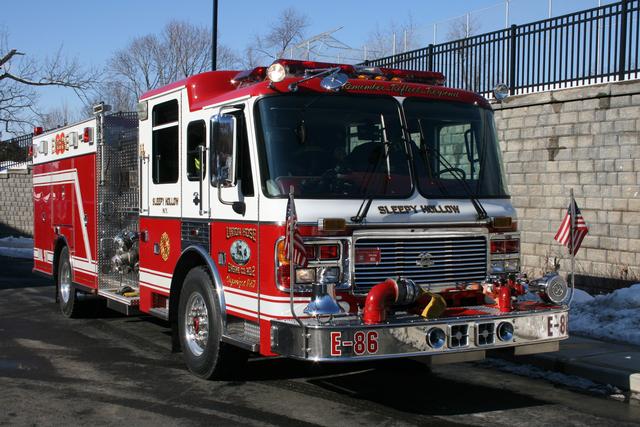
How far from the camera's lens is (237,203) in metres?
6.57

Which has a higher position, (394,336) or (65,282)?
(394,336)

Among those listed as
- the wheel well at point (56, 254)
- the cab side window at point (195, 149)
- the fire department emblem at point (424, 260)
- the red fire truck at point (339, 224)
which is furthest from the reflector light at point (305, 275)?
the wheel well at point (56, 254)

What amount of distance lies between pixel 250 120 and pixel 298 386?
243 centimetres

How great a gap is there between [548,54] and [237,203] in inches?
337

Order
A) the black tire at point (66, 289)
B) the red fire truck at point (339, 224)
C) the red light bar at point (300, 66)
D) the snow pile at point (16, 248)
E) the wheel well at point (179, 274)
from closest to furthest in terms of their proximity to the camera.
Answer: the red fire truck at point (339, 224) < the red light bar at point (300, 66) < the wheel well at point (179, 274) < the black tire at point (66, 289) < the snow pile at point (16, 248)

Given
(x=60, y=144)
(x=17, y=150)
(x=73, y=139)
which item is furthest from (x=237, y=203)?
(x=17, y=150)

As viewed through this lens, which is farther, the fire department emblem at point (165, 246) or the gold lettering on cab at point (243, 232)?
the fire department emblem at point (165, 246)

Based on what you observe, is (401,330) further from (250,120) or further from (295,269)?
(250,120)

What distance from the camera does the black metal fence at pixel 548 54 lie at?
12.2 metres

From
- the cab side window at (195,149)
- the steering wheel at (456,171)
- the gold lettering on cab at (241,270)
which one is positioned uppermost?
the cab side window at (195,149)

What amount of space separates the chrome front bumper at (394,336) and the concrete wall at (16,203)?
27.8 meters

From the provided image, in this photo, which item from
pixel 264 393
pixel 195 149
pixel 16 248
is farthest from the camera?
pixel 16 248

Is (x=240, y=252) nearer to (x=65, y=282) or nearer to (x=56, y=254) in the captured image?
(x=65, y=282)

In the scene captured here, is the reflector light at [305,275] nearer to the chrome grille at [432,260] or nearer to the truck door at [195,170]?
the chrome grille at [432,260]
